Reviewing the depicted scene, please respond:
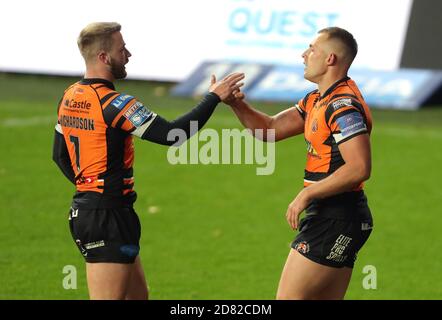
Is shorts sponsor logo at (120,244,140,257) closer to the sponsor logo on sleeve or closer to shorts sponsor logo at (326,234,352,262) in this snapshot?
the sponsor logo on sleeve

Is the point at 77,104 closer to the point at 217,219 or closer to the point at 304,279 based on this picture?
the point at 304,279

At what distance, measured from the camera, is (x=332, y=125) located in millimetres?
6883

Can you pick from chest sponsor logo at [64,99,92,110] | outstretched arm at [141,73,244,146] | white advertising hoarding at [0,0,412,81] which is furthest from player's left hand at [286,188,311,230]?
white advertising hoarding at [0,0,412,81]

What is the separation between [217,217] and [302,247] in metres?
5.53

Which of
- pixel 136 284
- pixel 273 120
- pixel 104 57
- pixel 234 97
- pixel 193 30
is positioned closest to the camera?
pixel 104 57

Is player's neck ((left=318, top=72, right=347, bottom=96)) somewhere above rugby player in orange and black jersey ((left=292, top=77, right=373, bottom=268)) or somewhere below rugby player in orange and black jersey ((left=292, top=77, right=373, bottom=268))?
above

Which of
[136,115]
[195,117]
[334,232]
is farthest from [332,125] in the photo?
[136,115]

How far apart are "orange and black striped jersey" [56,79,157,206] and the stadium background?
8.70ft

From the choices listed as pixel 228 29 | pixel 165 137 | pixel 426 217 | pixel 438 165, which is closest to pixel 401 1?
pixel 228 29

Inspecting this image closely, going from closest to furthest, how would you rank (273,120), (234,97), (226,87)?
(226,87)
(234,97)
(273,120)

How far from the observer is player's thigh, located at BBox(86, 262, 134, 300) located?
696 centimetres

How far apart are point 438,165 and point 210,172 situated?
133 inches

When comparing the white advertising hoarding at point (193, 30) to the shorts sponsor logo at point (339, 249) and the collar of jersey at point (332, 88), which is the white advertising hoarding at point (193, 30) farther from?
the shorts sponsor logo at point (339, 249)
